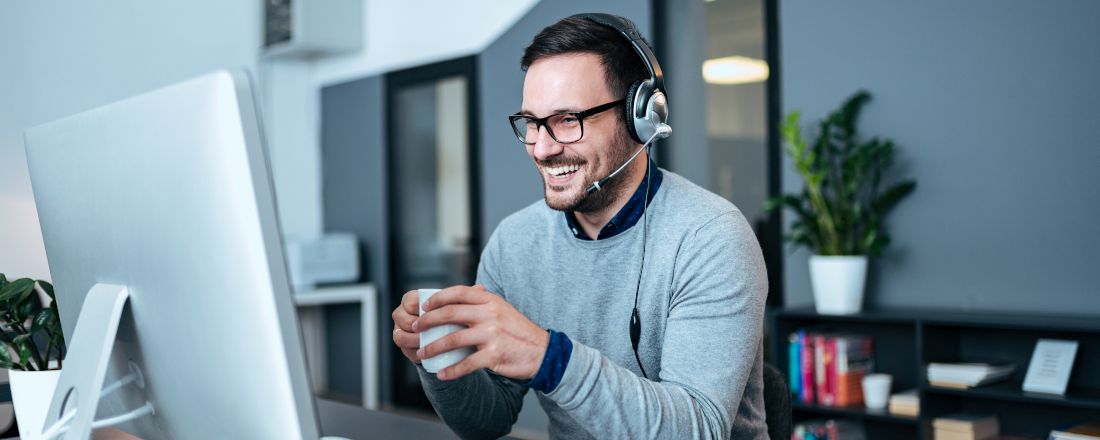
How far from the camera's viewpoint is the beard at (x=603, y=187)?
56.6 inches

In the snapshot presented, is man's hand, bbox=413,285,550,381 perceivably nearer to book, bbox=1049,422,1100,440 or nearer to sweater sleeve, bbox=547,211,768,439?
sweater sleeve, bbox=547,211,768,439

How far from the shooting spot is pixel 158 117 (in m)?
0.87

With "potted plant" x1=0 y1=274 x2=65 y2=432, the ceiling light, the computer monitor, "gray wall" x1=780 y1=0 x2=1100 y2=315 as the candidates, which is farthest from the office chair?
the ceiling light

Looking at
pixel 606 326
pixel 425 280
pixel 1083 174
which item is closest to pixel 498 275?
pixel 606 326

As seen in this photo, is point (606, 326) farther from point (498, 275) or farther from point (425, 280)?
point (425, 280)

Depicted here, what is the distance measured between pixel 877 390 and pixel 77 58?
2.51 meters

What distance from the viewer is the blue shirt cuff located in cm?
103

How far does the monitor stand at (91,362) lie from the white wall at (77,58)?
0.30 meters

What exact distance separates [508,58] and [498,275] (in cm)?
321

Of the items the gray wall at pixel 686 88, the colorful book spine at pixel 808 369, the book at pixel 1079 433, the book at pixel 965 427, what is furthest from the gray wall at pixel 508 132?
the book at pixel 1079 433

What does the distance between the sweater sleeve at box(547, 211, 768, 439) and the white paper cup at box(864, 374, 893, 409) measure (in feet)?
6.14

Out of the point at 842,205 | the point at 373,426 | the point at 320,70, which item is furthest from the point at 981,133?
the point at 320,70

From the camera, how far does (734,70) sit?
3.85 m

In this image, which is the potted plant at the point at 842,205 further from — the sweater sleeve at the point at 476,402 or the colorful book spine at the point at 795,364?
the sweater sleeve at the point at 476,402
